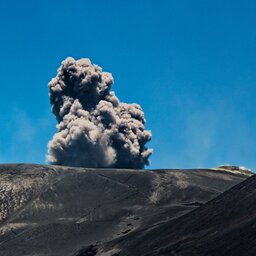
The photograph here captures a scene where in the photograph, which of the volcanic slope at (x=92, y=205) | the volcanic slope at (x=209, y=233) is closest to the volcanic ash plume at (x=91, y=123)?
the volcanic slope at (x=92, y=205)

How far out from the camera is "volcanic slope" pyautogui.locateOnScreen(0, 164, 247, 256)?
66.4 metres

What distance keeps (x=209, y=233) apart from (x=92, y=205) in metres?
33.7

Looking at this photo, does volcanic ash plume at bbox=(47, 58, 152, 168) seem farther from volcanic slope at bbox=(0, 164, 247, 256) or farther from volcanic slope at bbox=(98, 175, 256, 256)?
volcanic slope at bbox=(98, 175, 256, 256)

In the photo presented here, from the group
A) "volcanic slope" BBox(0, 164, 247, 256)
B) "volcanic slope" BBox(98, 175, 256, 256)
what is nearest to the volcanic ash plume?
"volcanic slope" BBox(0, 164, 247, 256)

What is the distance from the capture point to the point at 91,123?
162 meters

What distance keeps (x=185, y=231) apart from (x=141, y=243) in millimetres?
5791

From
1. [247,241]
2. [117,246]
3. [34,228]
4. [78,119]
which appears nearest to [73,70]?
[78,119]

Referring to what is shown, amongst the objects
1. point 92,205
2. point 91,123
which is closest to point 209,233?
point 92,205

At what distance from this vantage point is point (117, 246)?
2347 inches

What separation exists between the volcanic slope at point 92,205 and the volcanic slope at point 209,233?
17.3 inches

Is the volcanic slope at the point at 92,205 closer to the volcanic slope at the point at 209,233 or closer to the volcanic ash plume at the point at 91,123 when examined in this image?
the volcanic slope at the point at 209,233

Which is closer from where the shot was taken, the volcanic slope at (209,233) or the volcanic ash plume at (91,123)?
the volcanic slope at (209,233)

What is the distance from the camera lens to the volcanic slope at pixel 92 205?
6644 centimetres

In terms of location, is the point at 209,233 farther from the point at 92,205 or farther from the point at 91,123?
the point at 91,123
